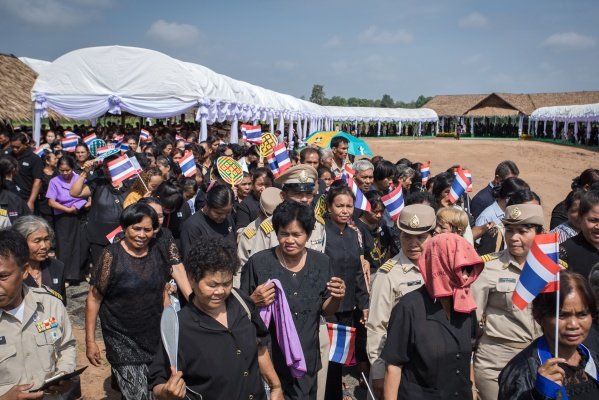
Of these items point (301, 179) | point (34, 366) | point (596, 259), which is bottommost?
point (34, 366)

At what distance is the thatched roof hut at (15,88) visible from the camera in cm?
2230

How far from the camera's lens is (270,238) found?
4523 millimetres

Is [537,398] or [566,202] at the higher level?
[566,202]

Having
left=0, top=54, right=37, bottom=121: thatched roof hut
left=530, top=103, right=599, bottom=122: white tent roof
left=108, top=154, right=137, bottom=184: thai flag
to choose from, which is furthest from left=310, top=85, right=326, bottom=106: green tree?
left=108, top=154, right=137, bottom=184: thai flag

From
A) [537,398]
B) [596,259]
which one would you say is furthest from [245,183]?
[537,398]

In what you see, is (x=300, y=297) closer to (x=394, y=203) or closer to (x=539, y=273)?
(x=539, y=273)

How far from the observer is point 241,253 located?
15.3ft

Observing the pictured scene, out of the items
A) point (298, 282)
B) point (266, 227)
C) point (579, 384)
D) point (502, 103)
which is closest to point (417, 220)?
point (298, 282)

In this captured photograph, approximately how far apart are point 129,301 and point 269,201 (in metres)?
1.56

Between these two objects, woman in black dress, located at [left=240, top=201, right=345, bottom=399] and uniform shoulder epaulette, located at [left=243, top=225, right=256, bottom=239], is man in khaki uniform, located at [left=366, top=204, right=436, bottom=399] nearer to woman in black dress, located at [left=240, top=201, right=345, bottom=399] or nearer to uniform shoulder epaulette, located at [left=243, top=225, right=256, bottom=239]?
woman in black dress, located at [left=240, top=201, right=345, bottom=399]

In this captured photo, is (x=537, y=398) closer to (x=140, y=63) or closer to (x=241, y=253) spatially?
(x=241, y=253)

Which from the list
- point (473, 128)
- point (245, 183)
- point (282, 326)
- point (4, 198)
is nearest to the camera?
point (282, 326)

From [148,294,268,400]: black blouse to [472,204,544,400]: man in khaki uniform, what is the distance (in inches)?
59.3

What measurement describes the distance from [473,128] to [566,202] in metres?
60.5
